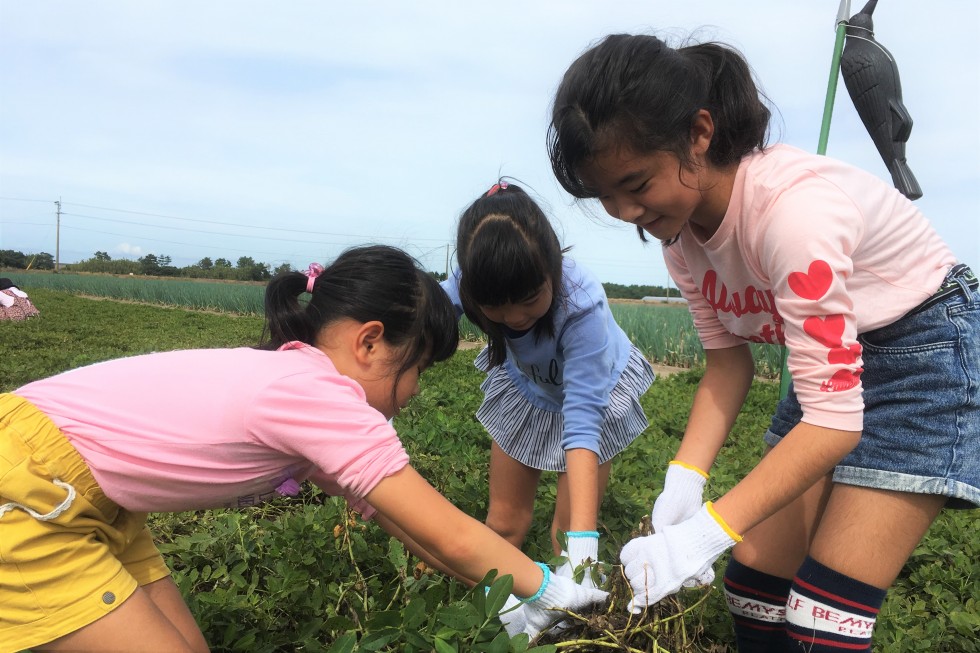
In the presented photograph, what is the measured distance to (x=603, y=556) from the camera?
239 centimetres

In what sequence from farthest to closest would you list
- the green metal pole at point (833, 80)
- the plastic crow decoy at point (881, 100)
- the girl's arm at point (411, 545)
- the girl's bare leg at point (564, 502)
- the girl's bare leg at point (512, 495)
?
the green metal pole at point (833, 80) < the plastic crow decoy at point (881, 100) < the girl's bare leg at point (512, 495) < the girl's bare leg at point (564, 502) < the girl's arm at point (411, 545)

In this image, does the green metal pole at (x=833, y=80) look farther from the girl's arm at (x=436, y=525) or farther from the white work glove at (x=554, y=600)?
the girl's arm at (x=436, y=525)

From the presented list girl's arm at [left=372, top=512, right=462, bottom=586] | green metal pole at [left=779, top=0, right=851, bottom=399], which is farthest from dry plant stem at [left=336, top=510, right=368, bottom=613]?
green metal pole at [left=779, top=0, right=851, bottom=399]

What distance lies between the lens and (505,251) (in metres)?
2.21

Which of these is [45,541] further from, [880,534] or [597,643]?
[880,534]

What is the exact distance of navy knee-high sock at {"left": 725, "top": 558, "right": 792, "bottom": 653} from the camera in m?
2.05

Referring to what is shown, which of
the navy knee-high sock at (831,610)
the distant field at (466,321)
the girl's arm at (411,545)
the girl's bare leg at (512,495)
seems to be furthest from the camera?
the distant field at (466,321)

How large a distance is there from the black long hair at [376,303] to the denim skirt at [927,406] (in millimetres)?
1029

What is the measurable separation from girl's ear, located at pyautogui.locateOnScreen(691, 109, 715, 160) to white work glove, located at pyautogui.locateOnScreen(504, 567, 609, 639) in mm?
1016

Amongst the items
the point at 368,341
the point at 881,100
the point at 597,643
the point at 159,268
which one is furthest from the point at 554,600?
the point at 159,268

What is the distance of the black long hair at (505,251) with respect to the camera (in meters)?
2.22

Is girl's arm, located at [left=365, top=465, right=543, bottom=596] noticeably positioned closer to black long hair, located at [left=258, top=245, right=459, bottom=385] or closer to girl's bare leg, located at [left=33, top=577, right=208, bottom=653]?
black long hair, located at [left=258, top=245, right=459, bottom=385]

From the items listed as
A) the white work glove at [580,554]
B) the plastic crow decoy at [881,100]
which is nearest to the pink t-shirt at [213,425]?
the white work glove at [580,554]

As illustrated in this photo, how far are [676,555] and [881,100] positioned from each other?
238 cm
